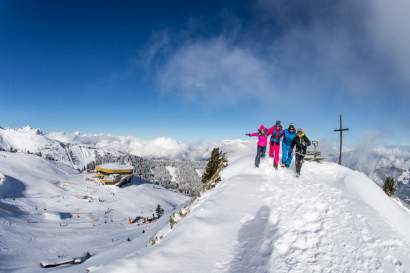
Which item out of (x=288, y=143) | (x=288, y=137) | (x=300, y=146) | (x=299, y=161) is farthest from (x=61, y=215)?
(x=300, y=146)

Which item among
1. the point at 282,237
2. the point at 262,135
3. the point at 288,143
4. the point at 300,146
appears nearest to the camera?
the point at 282,237

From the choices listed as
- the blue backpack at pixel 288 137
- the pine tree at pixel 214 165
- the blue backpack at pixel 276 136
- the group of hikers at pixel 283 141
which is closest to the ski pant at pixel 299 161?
the group of hikers at pixel 283 141

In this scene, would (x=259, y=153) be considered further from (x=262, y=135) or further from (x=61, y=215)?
(x=61, y=215)

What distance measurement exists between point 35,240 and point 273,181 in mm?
27355

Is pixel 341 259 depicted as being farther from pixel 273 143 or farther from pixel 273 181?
pixel 273 143

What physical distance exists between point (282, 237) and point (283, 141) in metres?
9.38

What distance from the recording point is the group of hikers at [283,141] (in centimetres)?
1549

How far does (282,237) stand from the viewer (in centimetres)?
799

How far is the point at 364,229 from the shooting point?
8523 millimetres

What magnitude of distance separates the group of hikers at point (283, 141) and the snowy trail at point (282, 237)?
11.9ft

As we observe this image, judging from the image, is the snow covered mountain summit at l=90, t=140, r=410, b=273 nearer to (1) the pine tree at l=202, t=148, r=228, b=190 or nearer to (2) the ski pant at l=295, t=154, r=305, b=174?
(2) the ski pant at l=295, t=154, r=305, b=174

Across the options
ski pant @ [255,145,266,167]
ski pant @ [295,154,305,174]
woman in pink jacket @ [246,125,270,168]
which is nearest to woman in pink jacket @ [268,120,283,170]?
woman in pink jacket @ [246,125,270,168]

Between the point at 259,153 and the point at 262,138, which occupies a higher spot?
the point at 262,138

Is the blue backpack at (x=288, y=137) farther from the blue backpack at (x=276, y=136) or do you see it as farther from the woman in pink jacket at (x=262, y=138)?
the woman in pink jacket at (x=262, y=138)
